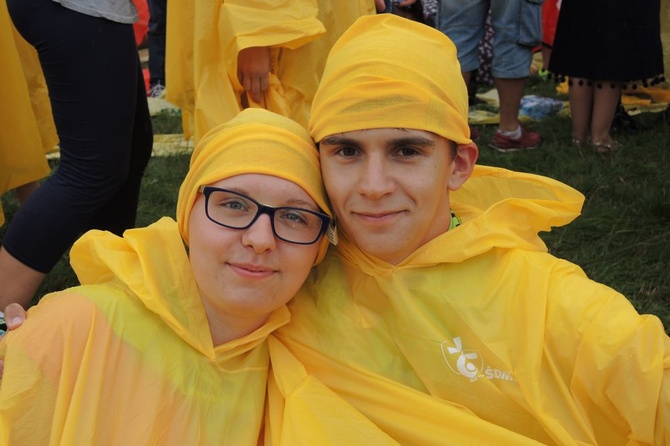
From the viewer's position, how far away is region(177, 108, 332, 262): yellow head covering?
2.10m

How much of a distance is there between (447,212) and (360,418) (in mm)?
564

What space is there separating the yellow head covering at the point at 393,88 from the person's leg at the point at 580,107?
3526 mm

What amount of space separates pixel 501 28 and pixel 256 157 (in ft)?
12.2

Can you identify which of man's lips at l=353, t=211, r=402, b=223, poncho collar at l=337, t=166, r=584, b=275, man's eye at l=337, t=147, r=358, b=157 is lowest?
poncho collar at l=337, t=166, r=584, b=275

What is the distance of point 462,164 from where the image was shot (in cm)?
229

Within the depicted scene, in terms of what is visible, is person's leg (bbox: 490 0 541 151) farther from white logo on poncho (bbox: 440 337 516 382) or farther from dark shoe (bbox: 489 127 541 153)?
white logo on poncho (bbox: 440 337 516 382)

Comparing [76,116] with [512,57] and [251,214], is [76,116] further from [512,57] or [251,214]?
[512,57]

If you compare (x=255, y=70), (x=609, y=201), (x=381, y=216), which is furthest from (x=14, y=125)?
(x=609, y=201)

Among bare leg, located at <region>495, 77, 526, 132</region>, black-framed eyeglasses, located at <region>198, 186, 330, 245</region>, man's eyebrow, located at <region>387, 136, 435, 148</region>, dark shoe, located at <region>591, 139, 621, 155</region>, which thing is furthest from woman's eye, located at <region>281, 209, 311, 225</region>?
bare leg, located at <region>495, 77, 526, 132</region>

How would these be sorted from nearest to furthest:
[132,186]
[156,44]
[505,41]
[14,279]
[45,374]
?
[45,374] < [14,279] < [132,186] < [505,41] < [156,44]

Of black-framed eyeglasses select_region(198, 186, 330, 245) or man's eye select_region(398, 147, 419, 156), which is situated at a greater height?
man's eye select_region(398, 147, 419, 156)

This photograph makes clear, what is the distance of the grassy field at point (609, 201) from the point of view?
3.75 m

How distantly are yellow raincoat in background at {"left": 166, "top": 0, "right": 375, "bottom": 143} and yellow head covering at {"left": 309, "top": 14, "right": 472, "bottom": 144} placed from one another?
717 mm

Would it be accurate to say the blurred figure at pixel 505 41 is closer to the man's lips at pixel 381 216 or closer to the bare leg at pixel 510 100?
the bare leg at pixel 510 100
